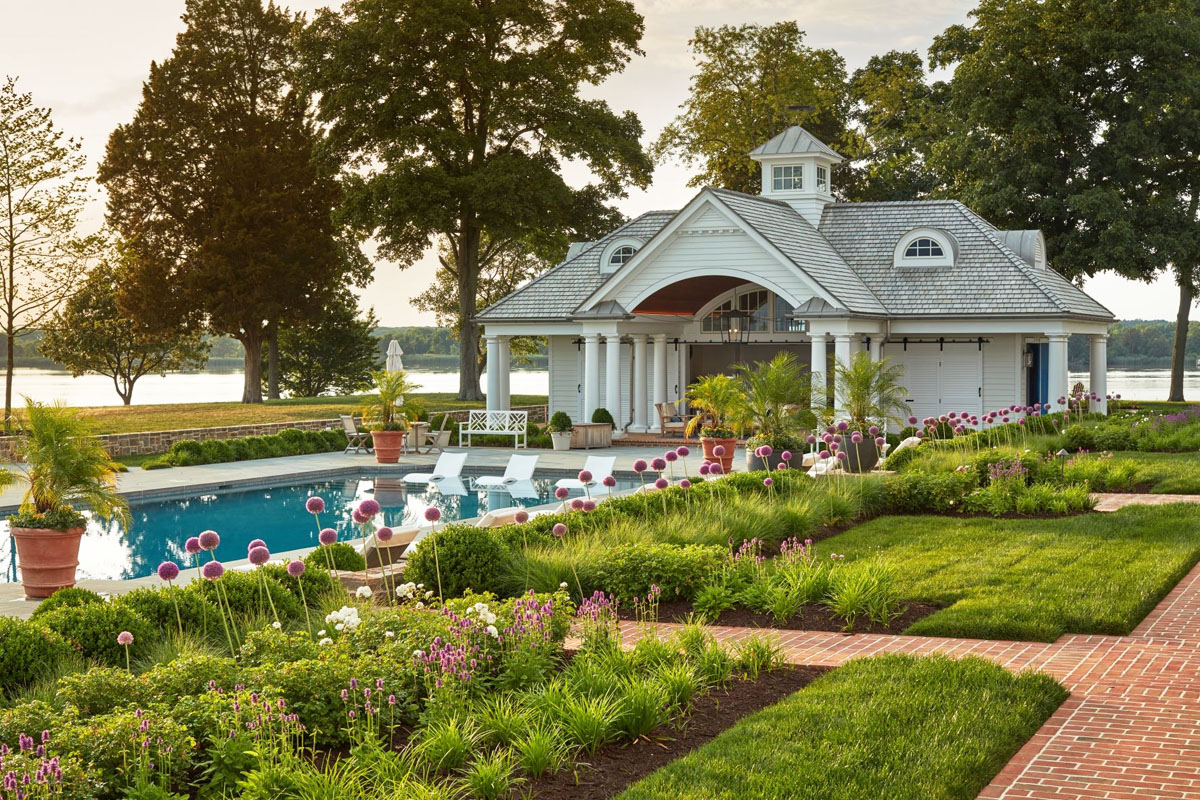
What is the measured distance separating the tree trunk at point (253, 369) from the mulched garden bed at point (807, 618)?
3432 cm

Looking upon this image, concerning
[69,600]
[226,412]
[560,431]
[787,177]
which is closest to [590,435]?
[560,431]

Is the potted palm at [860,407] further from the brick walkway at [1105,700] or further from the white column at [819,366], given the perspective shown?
the brick walkway at [1105,700]

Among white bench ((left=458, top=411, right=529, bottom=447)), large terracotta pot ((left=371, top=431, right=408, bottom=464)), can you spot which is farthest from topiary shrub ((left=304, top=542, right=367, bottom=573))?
white bench ((left=458, top=411, right=529, bottom=447))

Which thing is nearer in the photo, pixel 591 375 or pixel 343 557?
pixel 343 557

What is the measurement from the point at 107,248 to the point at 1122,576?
2367 centimetres

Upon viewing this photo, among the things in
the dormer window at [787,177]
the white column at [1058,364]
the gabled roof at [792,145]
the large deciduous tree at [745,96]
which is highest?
the large deciduous tree at [745,96]

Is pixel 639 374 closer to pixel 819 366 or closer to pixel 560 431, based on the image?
pixel 560 431

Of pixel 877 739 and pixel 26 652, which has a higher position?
pixel 26 652

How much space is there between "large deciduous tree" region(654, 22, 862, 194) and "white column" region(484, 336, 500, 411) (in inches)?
672

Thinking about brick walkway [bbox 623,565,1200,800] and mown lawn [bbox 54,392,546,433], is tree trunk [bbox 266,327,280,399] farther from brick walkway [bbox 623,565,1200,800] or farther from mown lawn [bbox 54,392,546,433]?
brick walkway [bbox 623,565,1200,800]

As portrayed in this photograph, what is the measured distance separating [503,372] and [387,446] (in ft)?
21.4

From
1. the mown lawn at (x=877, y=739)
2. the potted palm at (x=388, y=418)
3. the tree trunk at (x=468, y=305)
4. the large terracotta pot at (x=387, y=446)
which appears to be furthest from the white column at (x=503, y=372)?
the mown lawn at (x=877, y=739)

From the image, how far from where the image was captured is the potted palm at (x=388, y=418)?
25.4m

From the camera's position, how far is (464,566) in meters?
10.2
